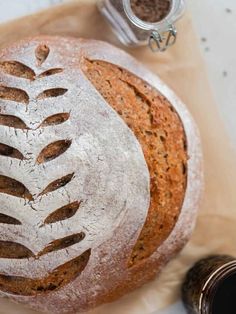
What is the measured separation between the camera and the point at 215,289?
4.99 feet

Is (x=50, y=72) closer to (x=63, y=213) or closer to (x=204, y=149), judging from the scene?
(x=63, y=213)

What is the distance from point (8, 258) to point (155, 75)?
507mm

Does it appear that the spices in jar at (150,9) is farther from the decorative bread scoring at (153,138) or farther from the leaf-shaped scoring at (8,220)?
the leaf-shaped scoring at (8,220)

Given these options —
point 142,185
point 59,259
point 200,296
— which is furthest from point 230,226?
point 59,259

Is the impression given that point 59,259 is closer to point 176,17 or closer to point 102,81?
point 102,81

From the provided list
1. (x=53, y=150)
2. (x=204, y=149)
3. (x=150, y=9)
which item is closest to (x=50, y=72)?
(x=53, y=150)

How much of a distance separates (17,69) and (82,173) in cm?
25

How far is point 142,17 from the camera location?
1.52 meters

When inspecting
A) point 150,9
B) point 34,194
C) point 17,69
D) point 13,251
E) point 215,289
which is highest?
point 150,9

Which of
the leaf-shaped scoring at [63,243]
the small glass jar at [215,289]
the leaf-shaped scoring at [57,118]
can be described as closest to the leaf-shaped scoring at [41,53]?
the leaf-shaped scoring at [57,118]

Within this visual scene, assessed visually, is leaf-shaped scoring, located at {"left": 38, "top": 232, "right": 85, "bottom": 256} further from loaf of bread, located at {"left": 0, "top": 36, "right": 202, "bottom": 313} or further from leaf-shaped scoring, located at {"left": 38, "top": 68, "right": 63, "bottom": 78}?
leaf-shaped scoring, located at {"left": 38, "top": 68, "right": 63, "bottom": 78}

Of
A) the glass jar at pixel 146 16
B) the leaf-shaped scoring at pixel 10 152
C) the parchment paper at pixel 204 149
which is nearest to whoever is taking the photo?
the leaf-shaped scoring at pixel 10 152

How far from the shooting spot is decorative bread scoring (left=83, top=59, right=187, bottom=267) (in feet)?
4.78

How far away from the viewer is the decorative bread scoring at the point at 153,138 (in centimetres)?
146
